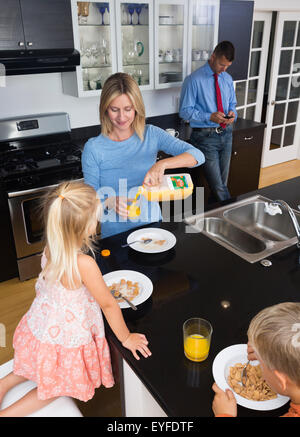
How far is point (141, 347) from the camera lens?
1.15 m

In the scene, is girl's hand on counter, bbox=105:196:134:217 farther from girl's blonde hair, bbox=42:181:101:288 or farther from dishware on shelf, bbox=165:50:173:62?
dishware on shelf, bbox=165:50:173:62

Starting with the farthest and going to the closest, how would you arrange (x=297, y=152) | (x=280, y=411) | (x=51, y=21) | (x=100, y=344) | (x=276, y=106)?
1. (x=297, y=152)
2. (x=276, y=106)
3. (x=51, y=21)
4. (x=100, y=344)
5. (x=280, y=411)

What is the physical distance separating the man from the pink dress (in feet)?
7.55

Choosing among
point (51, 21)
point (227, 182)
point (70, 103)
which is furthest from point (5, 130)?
point (227, 182)

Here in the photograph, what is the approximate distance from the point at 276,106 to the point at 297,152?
855 mm

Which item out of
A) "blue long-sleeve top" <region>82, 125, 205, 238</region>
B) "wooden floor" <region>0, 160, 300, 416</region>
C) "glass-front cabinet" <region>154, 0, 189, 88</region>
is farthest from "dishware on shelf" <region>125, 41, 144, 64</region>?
"wooden floor" <region>0, 160, 300, 416</region>

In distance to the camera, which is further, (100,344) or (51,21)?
(51,21)

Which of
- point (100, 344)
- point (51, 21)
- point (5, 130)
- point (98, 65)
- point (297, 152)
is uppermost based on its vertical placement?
point (51, 21)

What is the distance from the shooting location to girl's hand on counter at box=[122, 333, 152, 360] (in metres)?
1.14

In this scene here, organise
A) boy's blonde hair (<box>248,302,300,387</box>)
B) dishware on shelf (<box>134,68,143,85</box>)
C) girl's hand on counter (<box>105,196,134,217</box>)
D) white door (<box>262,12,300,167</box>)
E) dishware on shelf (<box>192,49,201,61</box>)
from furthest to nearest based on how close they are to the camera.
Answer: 1. white door (<box>262,12,300,167</box>)
2. dishware on shelf (<box>192,49,201,61</box>)
3. dishware on shelf (<box>134,68,143,85</box>)
4. girl's hand on counter (<box>105,196,134,217</box>)
5. boy's blonde hair (<box>248,302,300,387</box>)

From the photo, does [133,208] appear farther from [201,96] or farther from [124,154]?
[201,96]

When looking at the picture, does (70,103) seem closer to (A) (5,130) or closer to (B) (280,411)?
(A) (5,130)

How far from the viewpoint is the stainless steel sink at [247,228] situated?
1.71m

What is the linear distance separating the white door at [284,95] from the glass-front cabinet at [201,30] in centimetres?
128
